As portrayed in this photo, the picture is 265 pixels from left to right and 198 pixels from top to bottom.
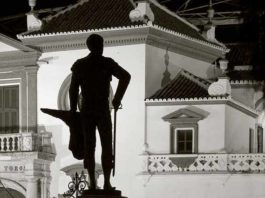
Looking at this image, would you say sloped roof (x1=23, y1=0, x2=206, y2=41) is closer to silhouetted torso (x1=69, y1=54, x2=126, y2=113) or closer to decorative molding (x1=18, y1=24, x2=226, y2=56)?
decorative molding (x1=18, y1=24, x2=226, y2=56)

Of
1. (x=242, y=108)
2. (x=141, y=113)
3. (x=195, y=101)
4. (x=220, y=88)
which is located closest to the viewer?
(x=220, y=88)

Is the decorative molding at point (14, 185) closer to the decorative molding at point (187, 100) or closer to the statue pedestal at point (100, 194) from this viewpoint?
the decorative molding at point (187, 100)

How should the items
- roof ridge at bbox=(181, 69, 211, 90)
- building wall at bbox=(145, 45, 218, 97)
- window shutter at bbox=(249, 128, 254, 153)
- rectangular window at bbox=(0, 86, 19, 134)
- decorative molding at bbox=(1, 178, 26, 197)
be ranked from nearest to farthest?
roof ridge at bbox=(181, 69, 211, 90), building wall at bbox=(145, 45, 218, 97), decorative molding at bbox=(1, 178, 26, 197), rectangular window at bbox=(0, 86, 19, 134), window shutter at bbox=(249, 128, 254, 153)

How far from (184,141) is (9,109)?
6.75 meters

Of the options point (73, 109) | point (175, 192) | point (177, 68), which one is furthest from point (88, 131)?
point (177, 68)

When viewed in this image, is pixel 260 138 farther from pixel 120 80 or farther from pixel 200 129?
pixel 120 80

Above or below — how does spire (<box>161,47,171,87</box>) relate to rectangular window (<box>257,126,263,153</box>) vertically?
above

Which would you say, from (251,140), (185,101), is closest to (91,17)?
(185,101)

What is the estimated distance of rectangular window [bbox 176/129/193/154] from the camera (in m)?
28.6

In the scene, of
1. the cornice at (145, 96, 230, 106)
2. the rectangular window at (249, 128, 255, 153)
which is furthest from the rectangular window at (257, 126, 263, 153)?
the cornice at (145, 96, 230, 106)

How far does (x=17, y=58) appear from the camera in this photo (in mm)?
30859

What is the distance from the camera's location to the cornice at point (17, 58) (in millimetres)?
30578

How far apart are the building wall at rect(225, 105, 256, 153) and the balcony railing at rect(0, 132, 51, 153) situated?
6348mm

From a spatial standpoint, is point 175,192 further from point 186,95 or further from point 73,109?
point 73,109
